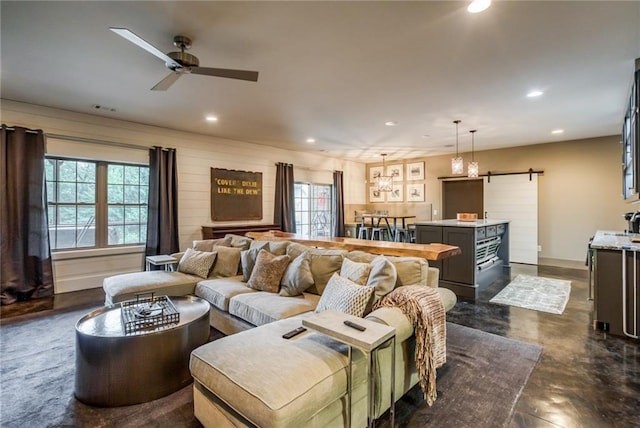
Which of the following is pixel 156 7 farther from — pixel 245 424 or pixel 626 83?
pixel 626 83

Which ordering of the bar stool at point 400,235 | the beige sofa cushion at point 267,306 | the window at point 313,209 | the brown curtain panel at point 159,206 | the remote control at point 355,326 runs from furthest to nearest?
the window at point 313,209 → the bar stool at point 400,235 → the brown curtain panel at point 159,206 → the beige sofa cushion at point 267,306 → the remote control at point 355,326

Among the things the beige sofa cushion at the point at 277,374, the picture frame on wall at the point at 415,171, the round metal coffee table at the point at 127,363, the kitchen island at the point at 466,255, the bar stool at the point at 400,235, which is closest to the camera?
the beige sofa cushion at the point at 277,374

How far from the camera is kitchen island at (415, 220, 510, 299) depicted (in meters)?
4.50

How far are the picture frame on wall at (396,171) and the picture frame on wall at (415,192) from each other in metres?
0.38

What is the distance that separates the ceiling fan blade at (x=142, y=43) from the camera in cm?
207

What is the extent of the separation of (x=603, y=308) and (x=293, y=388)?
3.60m

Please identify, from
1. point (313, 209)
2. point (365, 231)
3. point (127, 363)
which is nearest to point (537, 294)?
point (365, 231)

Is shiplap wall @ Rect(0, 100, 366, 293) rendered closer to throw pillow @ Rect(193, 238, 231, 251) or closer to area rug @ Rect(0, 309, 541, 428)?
throw pillow @ Rect(193, 238, 231, 251)

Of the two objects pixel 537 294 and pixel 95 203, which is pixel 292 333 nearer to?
pixel 537 294

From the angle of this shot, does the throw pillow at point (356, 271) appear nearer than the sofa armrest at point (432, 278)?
Yes

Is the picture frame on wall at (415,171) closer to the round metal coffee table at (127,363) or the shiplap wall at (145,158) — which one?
the shiplap wall at (145,158)

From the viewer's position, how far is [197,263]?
384cm

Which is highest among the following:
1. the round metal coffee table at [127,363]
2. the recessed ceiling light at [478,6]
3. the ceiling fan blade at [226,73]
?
the recessed ceiling light at [478,6]

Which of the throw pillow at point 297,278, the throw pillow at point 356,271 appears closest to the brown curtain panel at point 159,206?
the throw pillow at point 297,278
